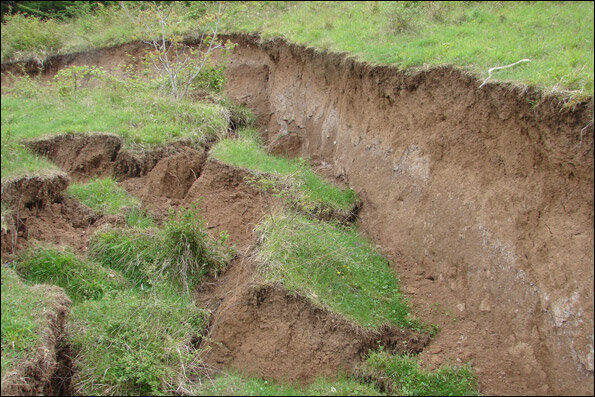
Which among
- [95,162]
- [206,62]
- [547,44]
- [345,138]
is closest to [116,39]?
[206,62]

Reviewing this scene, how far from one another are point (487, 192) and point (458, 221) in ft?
1.82

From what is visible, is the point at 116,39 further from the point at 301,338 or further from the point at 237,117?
the point at 301,338

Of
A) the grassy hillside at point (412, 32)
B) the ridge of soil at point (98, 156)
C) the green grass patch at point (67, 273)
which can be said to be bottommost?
the green grass patch at point (67, 273)

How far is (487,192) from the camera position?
20.8 ft

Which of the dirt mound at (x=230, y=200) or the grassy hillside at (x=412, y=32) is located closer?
the grassy hillside at (x=412, y=32)

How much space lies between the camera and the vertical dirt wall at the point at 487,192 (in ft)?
16.7

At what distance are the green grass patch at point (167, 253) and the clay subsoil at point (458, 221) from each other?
1.00 ft

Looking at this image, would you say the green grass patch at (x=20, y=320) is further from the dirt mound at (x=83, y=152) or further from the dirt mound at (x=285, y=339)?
the dirt mound at (x=83, y=152)

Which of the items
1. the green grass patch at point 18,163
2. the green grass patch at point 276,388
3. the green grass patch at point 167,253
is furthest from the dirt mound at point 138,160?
the green grass patch at point 276,388

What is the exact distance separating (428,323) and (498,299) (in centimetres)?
94

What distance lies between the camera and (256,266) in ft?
22.4

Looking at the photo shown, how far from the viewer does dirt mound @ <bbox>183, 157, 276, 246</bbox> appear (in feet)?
26.7

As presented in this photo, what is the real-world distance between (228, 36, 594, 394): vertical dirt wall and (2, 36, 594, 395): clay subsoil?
0.7 inches

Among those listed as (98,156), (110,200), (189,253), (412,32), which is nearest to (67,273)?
(189,253)
